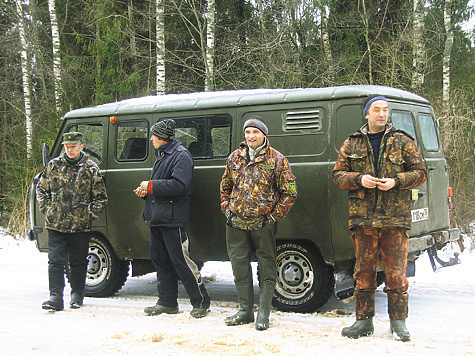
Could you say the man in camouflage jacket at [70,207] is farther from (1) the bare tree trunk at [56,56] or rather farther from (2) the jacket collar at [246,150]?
(1) the bare tree trunk at [56,56]

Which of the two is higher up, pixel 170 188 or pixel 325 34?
pixel 325 34

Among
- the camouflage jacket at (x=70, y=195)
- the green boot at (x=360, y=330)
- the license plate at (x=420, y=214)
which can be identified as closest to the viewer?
the green boot at (x=360, y=330)

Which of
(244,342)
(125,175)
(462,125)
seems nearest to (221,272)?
(125,175)

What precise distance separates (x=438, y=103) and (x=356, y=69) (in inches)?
114

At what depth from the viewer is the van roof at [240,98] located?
594 centimetres

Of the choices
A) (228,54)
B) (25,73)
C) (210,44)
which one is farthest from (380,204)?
(25,73)

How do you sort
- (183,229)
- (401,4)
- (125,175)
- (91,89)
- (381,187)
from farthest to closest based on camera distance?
(91,89) < (401,4) < (125,175) < (183,229) < (381,187)

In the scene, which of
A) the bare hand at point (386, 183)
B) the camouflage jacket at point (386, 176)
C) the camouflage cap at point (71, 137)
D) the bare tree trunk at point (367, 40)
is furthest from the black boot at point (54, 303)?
the bare tree trunk at point (367, 40)

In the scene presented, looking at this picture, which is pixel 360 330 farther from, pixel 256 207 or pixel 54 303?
pixel 54 303

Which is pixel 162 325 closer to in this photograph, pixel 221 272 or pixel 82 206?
pixel 82 206

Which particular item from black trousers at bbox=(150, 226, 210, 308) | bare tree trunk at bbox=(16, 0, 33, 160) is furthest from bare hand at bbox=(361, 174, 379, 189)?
bare tree trunk at bbox=(16, 0, 33, 160)

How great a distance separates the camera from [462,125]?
10.7m

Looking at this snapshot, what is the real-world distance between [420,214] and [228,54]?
1117cm

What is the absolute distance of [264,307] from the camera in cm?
518
